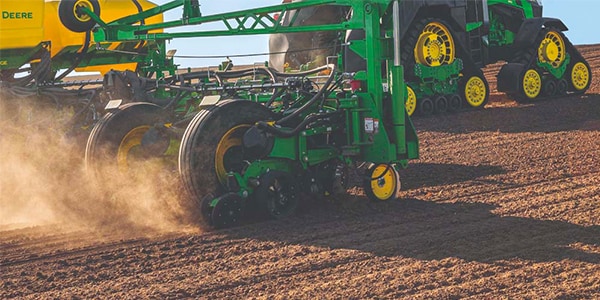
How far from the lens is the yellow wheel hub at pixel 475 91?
1527cm

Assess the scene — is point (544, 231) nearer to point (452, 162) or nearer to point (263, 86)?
point (263, 86)

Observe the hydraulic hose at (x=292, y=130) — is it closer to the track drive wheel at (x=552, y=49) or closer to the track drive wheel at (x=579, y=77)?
the track drive wheel at (x=552, y=49)

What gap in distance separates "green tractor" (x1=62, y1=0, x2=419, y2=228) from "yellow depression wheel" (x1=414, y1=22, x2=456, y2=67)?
5.57 meters

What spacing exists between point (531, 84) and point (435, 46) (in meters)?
2.55

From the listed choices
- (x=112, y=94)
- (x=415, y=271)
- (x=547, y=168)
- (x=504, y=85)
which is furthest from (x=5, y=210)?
(x=504, y=85)

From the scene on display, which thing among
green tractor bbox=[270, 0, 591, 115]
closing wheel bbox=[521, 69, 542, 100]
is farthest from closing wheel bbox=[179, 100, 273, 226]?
closing wheel bbox=[521, 69, 542, 100]

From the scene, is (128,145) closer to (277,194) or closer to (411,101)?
(277,194)

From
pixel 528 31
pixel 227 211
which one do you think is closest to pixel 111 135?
pixel 227 211

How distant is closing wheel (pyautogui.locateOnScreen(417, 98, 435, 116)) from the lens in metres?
14.6

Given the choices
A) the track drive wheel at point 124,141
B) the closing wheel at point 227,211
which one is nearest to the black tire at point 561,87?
the track drive wheel at point 124,141

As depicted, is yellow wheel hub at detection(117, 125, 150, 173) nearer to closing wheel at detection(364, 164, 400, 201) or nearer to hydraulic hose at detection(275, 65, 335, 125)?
hydraulic hose at detection(275, 65, 335, 125)

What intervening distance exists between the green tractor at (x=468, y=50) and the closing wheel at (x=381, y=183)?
4.13 meters

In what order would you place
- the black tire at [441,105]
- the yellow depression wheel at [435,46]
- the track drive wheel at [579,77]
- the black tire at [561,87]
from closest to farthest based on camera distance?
the yellow depression wheel at [435,46]
the black tire at [441,105]
the black tire at [561,87]
the track drive wheel at [579,77]

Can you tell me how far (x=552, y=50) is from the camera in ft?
54.2
